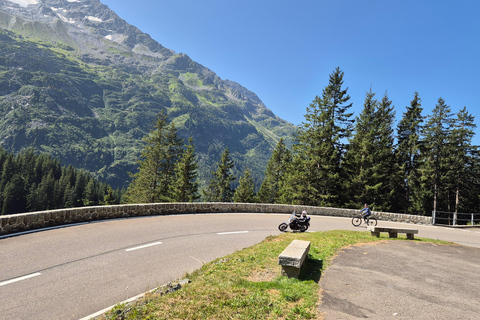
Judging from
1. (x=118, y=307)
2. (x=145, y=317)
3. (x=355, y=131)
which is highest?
(x=355, y=131)

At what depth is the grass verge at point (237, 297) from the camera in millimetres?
4008

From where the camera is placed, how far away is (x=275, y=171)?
176 feet

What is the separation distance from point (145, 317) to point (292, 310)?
2.32 meters

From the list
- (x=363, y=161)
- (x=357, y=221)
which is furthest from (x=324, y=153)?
(x=357, y=221)

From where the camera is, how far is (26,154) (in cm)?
11550

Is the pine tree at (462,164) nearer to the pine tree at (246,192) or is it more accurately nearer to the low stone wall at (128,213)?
the low stone wall at (128,213)

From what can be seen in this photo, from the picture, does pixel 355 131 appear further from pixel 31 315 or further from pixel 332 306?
pixel 31 315

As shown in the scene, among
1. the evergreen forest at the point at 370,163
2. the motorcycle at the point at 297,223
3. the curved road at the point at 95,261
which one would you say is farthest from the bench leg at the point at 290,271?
the evergreen forest at the point at 370,163

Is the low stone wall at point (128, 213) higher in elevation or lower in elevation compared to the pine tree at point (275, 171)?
lower

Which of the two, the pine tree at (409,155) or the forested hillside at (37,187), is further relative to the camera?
the forested hillside at (37,187)

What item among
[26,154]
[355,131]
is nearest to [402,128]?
[355,131]

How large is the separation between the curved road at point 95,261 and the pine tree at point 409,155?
30830 mm

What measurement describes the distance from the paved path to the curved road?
4011 mm

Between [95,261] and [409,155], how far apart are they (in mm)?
Result: 39271
